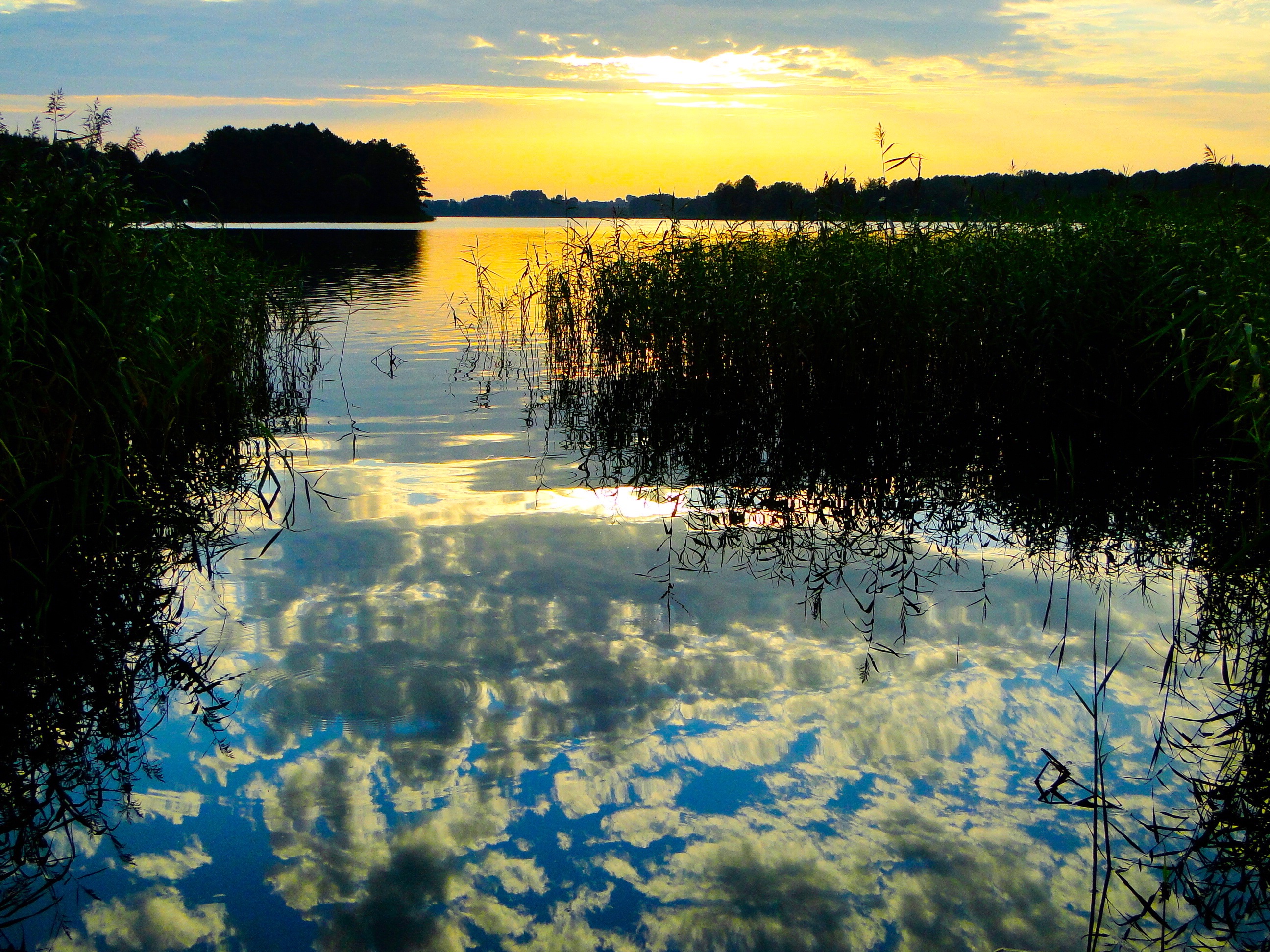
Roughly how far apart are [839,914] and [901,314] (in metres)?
5.72

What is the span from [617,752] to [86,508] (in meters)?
2.99

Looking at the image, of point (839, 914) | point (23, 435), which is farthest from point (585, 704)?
point (23, 435)

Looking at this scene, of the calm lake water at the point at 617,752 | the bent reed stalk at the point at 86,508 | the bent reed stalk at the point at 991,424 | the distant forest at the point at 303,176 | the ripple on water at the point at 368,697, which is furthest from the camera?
the distant forest at the point at 303,176

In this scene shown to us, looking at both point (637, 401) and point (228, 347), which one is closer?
point (228, 347)

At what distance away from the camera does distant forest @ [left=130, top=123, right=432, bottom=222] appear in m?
71.9

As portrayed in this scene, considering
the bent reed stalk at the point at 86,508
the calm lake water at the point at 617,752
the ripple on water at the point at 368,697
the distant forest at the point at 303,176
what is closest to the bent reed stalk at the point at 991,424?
the calm lake water at the point at 617,752

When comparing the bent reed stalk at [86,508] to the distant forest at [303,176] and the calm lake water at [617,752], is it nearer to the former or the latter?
the calm lake water at [617,752]

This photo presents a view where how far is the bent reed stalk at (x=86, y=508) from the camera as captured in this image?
3.17 metres

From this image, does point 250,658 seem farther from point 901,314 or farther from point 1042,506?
point 901,314

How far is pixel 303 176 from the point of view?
74.6 metres

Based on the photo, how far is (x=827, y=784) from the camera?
315 cm

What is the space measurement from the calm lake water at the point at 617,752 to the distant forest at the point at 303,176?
232 ft

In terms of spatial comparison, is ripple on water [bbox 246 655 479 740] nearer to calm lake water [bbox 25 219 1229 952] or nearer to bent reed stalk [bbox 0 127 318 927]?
calm lake water [bbox 25 219 1229 952]

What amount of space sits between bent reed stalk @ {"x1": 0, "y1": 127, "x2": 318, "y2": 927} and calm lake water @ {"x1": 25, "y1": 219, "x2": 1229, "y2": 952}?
0.18 metres
